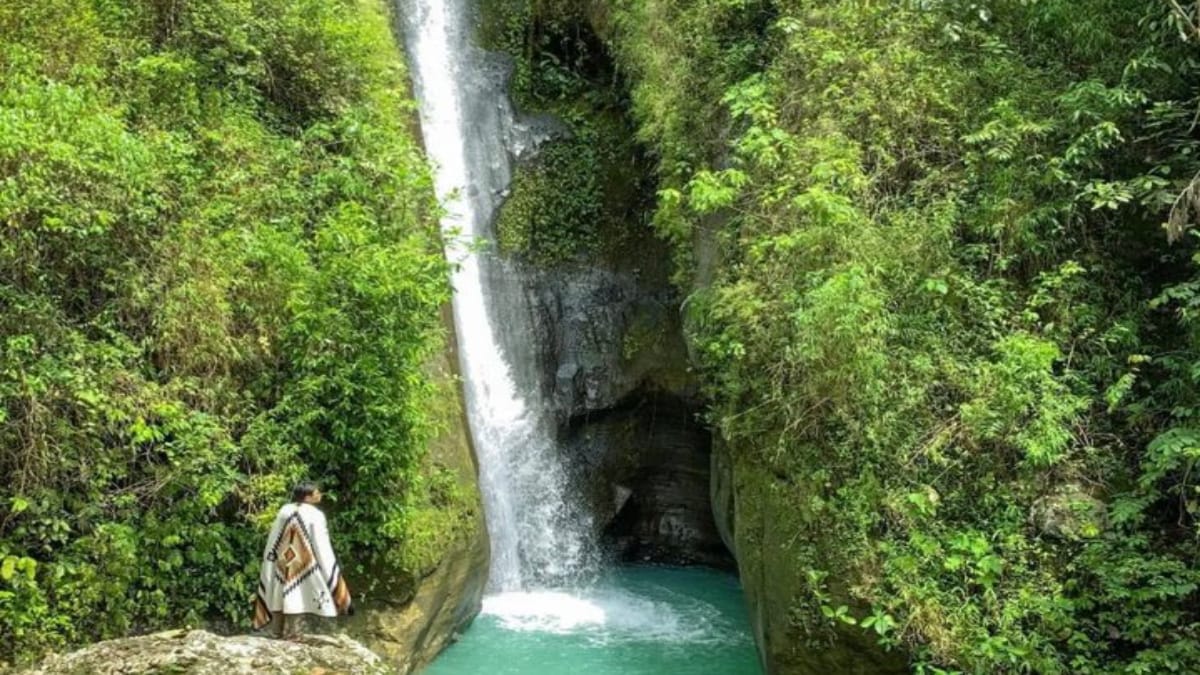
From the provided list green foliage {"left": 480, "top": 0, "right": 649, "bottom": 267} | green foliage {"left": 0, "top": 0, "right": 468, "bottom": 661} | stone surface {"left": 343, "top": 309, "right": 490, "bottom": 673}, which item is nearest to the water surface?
stone surface {"left": 343, "top": 309, "right": 490, "bottom": 673}

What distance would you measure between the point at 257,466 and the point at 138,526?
0.91 meters

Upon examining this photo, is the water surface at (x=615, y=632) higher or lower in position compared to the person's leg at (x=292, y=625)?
lower

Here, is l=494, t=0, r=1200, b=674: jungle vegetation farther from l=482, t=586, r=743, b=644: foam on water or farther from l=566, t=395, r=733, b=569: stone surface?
l=566, t=395, r=733, b=569: stone surface

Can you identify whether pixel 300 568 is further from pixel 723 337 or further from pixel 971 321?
pixel 971 321

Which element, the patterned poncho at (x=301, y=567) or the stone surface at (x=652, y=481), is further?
the stone surface at (x=652, y=481)

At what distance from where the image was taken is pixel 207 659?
14.0 ft

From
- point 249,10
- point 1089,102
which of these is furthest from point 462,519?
point 1089,102

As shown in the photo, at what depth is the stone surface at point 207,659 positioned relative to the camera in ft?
13.8

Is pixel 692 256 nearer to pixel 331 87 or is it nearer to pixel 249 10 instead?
pixel 331 87

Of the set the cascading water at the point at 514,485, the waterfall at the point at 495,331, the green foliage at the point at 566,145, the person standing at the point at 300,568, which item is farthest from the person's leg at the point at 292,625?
the green foliage at the point at 566,145

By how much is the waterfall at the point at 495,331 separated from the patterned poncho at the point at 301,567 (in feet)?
14.0

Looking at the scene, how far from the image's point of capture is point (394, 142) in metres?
9.22

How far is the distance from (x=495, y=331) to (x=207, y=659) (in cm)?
823

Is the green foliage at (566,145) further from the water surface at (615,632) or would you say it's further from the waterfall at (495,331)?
the water surface at (615,632)
